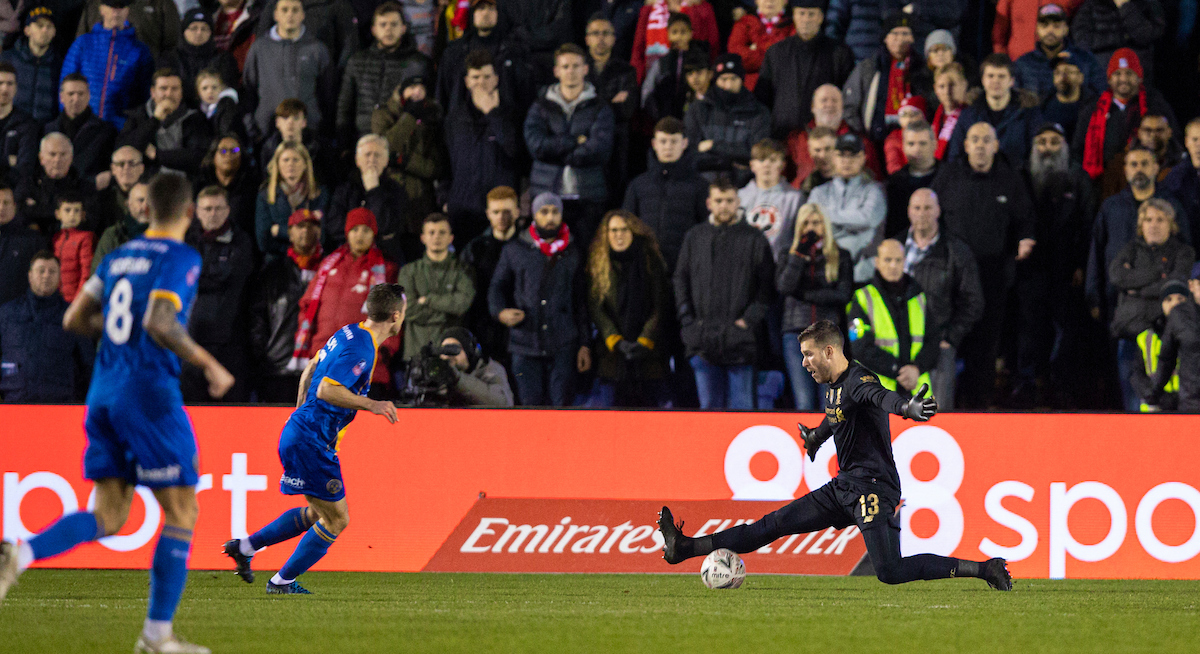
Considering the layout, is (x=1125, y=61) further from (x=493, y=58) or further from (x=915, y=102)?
(x=493, y=58)

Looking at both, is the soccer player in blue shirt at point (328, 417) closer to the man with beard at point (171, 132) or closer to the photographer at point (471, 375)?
the photographer at point (471, 375)

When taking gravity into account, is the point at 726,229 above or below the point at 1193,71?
below

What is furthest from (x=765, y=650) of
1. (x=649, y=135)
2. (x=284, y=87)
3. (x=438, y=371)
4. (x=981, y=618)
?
(x=284, y=87)

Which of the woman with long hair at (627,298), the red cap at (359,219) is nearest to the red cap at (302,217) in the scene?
the red cap at (359,219)

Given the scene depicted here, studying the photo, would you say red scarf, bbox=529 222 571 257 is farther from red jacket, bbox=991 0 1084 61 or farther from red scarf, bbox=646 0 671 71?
red jacket, bbox=991 0 1084 61

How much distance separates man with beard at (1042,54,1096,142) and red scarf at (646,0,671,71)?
11.5 ft

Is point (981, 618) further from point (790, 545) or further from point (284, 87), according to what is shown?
point (284, 87)

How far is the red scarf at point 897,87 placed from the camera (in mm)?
12070

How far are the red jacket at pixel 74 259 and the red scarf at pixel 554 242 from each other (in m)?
3.85

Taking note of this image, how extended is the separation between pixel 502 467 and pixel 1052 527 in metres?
3.94

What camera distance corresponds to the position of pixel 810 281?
10.8 meters

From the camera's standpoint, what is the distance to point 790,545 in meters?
9.52

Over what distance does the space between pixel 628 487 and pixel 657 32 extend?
4916 millimetres

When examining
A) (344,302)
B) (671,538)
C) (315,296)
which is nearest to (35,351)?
(315,296)
